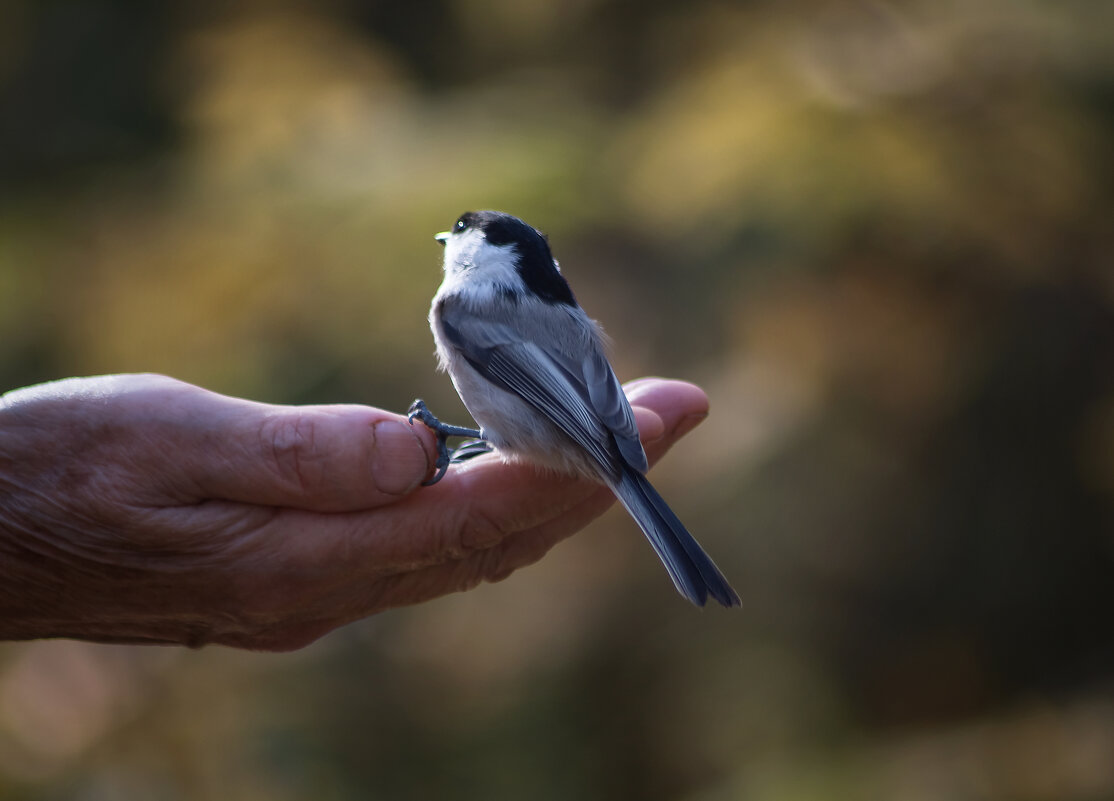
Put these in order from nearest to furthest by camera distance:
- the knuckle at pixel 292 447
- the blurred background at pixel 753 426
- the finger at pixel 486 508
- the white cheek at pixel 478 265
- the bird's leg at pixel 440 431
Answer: the knuckle at pixel 292 447
the finger at pixel 486 508
the bird's leg at pixel 440 431
the white cheek at pixel 478 265
the blurred background at pixel 753 426

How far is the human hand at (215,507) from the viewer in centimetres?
169

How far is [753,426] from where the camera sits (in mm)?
3344

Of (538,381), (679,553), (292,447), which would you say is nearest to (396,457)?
(292,447)

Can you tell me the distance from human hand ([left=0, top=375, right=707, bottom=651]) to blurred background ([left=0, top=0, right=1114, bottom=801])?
5.28ft

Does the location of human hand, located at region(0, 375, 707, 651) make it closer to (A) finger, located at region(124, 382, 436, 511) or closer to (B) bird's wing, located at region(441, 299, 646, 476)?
(A) finger, located at region(124, 382, 436, 511)

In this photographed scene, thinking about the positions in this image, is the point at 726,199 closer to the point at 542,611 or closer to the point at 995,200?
the point at 995,200

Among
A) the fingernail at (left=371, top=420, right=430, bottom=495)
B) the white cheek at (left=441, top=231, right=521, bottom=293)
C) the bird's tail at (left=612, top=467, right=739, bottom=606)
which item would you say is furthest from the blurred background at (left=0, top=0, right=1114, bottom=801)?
the fingernail at (left=371, top=420, right=430, bottom=495)

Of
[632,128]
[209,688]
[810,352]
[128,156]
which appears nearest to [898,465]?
[810,352]

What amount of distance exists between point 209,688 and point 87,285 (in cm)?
177

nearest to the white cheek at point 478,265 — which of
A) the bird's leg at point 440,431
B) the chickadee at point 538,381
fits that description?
the chickadee at point 538,381

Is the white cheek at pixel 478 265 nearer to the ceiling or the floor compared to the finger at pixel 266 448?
nearer to the ceiling

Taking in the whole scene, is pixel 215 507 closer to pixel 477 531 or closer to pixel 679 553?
pixel 477 531

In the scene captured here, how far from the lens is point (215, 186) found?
3.94 meters

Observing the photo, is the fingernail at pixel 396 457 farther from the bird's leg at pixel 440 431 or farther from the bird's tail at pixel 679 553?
the bird's tail at pixel 679 553
